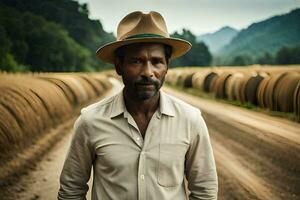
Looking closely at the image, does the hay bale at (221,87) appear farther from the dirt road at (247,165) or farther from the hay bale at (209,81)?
the dirt road at (247,165)

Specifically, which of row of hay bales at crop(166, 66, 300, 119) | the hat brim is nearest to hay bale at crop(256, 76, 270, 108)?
row of hay bales at crop(166, 66, 300, 119)

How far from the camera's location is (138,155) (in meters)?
2.16

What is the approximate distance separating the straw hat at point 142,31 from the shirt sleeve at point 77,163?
0.56m

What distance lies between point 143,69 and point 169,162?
60 cm

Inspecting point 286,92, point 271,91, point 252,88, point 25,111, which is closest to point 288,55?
point 252,88

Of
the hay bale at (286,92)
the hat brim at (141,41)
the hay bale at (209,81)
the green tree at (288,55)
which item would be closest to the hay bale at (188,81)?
the hay bale at (209,81)

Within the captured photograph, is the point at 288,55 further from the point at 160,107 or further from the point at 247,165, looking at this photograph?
the point at 160,107

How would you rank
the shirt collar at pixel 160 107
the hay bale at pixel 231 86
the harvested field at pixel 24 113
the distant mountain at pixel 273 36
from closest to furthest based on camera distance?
the shirt collar at pixel 160 107 < the harvested field at pixel 24 113 < the hay bale at pixel 231 86 < the distant mountain at pixel 273 36

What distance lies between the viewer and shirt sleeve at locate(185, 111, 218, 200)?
2250 millimetres

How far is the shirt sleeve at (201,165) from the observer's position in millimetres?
2250

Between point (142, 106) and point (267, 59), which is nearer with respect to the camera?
point (142, 106)

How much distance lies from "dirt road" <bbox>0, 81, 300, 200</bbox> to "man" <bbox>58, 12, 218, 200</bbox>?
346 centimetres

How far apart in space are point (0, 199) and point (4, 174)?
1.00m

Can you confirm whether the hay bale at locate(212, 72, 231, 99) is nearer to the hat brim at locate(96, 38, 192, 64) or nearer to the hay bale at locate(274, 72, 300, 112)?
the hay bale at locate(274, 72, 300, 112)
